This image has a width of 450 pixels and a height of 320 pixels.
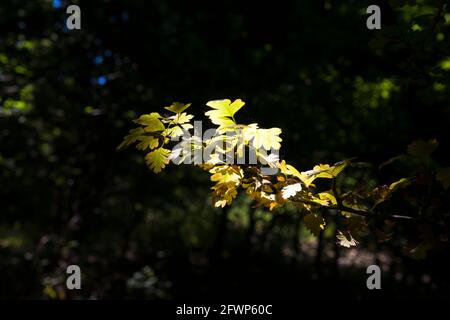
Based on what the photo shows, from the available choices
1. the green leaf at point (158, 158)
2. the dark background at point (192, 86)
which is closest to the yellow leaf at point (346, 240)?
the green leaf at point (158, 158)

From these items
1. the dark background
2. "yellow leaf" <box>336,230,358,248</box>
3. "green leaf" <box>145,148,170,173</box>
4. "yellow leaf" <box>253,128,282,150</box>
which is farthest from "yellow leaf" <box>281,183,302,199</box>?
the dark background

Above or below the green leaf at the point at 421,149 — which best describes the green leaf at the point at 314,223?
below

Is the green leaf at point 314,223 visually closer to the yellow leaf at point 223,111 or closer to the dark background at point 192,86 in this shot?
the yellow leaf at point 223,111

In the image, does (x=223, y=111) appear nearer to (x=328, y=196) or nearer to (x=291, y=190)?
(x=291, y=190)

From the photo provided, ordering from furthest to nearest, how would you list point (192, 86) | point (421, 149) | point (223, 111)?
1. point (192, 86)
2. point (223, 111)
3. point (421, 149)

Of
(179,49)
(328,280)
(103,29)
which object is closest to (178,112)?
(179,49)

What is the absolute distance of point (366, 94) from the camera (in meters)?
5.19

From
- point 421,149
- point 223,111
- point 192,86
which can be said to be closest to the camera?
point 421,149

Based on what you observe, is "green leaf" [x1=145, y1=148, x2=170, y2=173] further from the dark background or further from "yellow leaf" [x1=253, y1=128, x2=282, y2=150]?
the dark background

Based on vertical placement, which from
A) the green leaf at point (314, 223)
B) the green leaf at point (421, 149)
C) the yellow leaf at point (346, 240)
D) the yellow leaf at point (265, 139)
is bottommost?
the yellow leaf at point (346, 240)

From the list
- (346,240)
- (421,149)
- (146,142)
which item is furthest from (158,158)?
(421,149)

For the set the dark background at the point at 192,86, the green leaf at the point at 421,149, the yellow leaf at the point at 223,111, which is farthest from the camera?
the dark background at the point at 192,86

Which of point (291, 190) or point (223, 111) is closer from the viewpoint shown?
point (291, 190)
